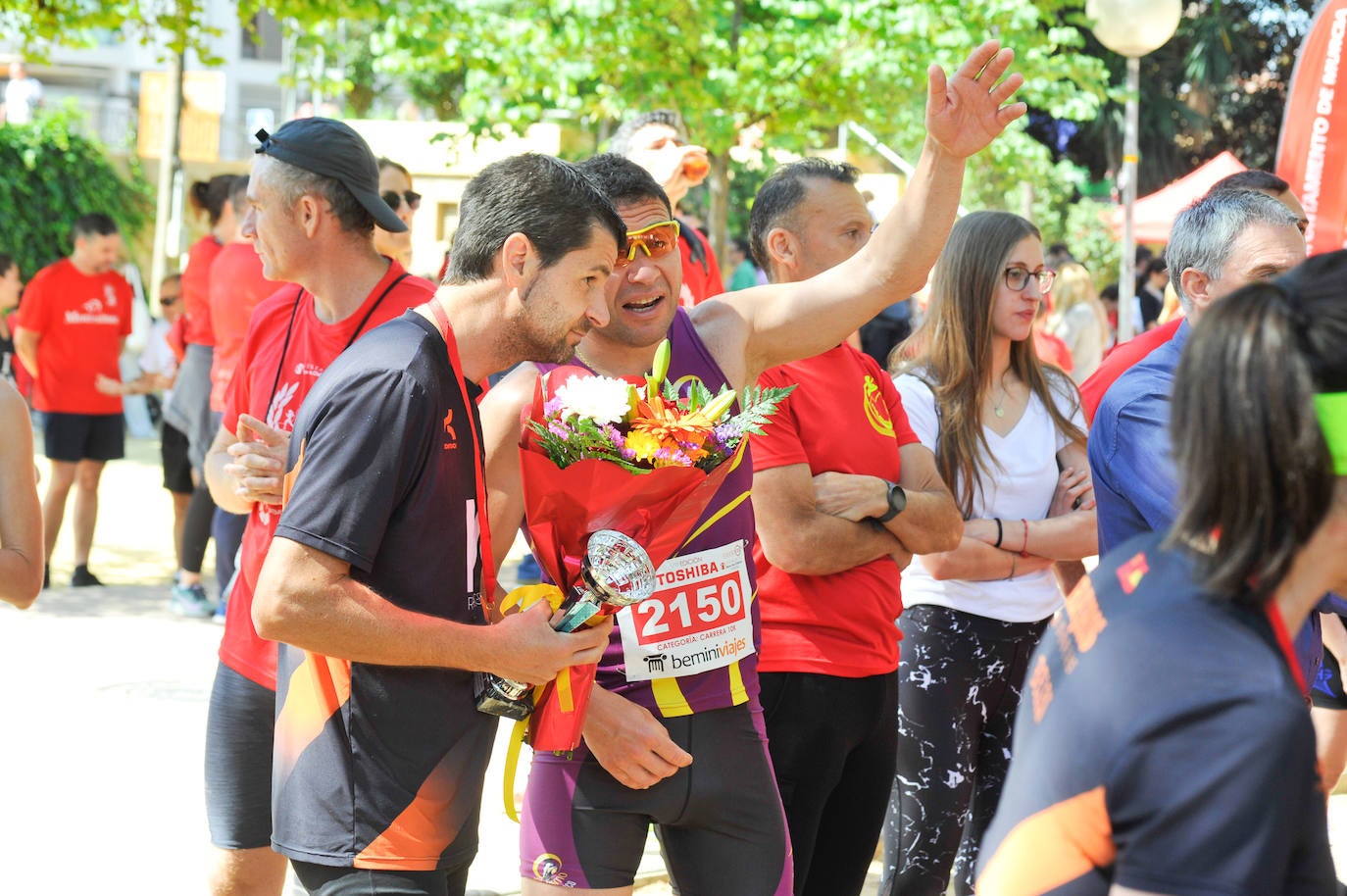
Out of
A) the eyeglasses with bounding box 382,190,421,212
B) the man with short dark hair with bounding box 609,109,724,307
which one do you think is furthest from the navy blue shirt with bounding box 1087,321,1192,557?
the eyeglasses with bounding box 382,190,421,212

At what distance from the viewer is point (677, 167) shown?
17.0ft

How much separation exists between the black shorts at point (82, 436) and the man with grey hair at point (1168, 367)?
25.5 feet

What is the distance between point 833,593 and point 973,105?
119 cm

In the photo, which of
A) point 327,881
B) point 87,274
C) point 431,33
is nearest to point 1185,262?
point 327,881

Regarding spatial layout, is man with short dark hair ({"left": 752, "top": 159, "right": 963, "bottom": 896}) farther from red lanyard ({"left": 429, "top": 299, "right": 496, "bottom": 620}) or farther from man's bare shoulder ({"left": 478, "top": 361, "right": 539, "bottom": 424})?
red lanyard ({"left": 429, "top": 299, "right": 496, "bottom": 620})

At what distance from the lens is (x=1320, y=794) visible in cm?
145

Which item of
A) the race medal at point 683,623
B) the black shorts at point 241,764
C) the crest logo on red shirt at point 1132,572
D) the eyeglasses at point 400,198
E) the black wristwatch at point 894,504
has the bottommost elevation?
the black shorts at point 241,764

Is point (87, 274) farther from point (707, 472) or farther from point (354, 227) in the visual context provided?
point (707, 472)

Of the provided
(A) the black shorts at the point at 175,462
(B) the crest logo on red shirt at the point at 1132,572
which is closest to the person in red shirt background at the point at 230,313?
(A) the black shorts at the point at 175,462

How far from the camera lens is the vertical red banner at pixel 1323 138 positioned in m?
7.47

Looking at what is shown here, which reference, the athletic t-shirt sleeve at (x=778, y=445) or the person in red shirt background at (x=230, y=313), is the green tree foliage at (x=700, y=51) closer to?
the person in red shirt background at (x=230, y=313)

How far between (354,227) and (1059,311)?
25.2ft

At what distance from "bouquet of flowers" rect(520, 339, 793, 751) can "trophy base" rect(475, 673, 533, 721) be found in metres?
0.07

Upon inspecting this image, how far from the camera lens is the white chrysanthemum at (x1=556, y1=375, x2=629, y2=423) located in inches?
94.4
